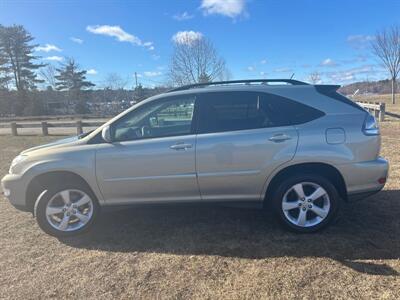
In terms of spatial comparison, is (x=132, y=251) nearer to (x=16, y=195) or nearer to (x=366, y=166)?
(x=16, y=195)

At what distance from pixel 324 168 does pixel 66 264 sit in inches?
118

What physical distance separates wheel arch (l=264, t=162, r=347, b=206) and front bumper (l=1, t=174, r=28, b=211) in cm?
292

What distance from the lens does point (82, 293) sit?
2984mm

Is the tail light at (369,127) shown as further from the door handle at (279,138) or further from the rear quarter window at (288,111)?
the door handle at (279,138)

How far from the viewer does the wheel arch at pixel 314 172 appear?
384 centimetres

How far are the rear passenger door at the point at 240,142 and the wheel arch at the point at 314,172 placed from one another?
0.13 m

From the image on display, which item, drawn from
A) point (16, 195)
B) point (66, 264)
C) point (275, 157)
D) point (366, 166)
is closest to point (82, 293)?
point (66, 264)

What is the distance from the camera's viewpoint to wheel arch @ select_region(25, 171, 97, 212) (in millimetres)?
4035

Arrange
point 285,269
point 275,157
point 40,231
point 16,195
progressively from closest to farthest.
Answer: point 285,269 → point 275,157 → point 16,195 → point 40,231

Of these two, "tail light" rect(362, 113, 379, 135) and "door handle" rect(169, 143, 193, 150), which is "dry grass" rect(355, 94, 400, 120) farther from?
"door handle" rect(169, 143, 193, 150)

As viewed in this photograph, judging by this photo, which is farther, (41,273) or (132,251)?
(132,251)

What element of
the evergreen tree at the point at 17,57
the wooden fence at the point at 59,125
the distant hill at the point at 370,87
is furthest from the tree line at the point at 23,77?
the distant hill at the point at 370,87

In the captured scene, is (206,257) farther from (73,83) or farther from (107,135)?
(73,83)

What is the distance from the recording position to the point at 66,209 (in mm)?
4094
